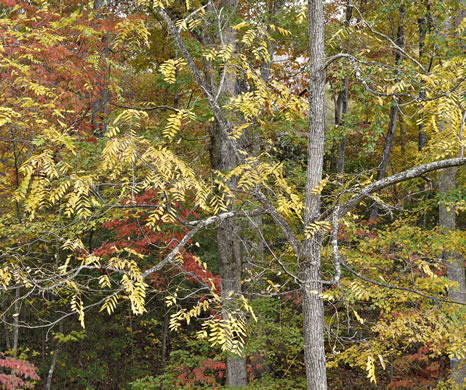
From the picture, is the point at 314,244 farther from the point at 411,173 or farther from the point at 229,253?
the point at 229,253

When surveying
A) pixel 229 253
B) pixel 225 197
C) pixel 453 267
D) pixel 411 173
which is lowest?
pixel 453 267

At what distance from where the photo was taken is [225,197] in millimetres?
8422

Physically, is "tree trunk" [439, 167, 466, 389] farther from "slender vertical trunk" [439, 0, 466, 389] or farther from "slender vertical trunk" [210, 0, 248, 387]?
"slender vertical trunk" [210, 0, 248, 387]

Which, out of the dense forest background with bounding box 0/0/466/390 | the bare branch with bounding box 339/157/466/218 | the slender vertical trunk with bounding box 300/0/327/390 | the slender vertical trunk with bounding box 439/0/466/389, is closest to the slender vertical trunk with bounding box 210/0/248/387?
the dense forest background with bounding box 0/0/466/390

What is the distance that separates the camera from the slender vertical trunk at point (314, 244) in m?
5.40

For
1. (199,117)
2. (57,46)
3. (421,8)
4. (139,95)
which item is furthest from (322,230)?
(139,95)

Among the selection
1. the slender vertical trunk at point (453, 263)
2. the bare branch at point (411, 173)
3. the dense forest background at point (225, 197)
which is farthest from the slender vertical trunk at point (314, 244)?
the slender vertical trunk at point (453, 263)

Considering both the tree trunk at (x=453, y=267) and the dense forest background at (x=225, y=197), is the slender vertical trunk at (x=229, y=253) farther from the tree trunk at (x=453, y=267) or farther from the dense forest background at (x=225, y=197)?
the tree trunk at (x=453, y=267)

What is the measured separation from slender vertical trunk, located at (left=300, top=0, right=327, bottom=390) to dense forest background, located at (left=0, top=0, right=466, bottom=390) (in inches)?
0.7

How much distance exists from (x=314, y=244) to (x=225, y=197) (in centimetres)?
320

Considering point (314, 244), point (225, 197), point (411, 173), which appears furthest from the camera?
point (225, 197)

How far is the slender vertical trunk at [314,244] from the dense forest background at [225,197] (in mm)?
19

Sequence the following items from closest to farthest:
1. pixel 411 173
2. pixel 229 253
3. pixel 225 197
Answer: pixel 411 173
pixel 225 197
pixel 229 253

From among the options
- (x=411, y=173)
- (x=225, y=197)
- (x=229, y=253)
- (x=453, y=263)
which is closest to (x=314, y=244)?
(x=411, y=173)
